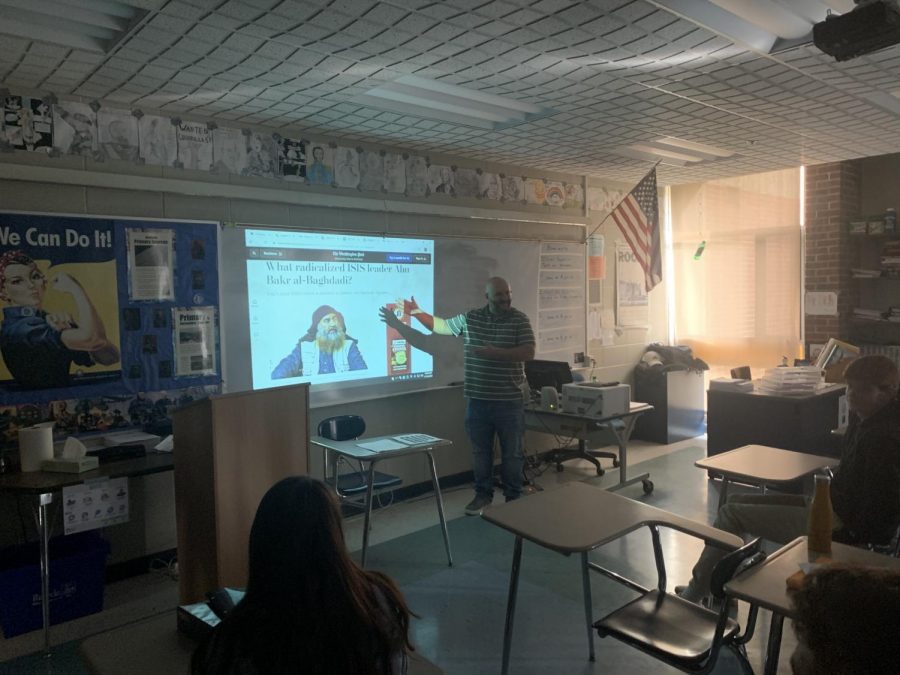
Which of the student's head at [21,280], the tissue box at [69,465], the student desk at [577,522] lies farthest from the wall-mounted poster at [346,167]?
the student desk at [577,522]

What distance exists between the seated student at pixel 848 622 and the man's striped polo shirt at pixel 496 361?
3.47 m

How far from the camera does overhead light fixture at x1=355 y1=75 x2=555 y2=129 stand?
349 centimetres

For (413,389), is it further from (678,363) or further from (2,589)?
(678,363)

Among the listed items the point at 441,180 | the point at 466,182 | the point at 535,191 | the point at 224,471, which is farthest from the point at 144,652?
the point at 535,191

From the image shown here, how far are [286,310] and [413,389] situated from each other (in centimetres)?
117

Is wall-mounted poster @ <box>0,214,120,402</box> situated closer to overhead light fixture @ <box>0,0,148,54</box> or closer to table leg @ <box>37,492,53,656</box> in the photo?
table leg @ <box>37,492,53,656</box>

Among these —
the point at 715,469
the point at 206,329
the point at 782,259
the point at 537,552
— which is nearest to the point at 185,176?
the point at 206,329

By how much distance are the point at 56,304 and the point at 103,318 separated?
223mm

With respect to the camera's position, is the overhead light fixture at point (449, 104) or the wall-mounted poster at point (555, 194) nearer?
the overhead light fixture at point (449, 104)

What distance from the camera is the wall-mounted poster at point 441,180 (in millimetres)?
4910

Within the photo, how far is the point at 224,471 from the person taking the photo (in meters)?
2.11

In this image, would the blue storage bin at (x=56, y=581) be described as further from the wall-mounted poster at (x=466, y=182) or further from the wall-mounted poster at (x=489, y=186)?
the wall-mounted poster at (x=489, y=186)

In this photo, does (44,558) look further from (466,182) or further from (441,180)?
(466,182)

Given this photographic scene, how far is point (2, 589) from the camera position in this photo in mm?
2908
